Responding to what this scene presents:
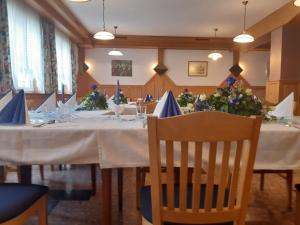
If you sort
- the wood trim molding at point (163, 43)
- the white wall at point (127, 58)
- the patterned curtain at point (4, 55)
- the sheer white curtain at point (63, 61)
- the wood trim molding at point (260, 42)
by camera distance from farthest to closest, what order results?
the white wall at point (127, 58), the wood trim molding at point (163, 43), the sheer white curtain at point (63, 61), the wood trim molding at point (260, 42), the patterned curtain at point (4, 55)

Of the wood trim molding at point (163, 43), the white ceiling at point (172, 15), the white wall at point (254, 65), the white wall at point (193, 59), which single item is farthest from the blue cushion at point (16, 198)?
the white wall at point (254, 65)

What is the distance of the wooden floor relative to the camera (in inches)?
84.9

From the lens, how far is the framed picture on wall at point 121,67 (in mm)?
10781

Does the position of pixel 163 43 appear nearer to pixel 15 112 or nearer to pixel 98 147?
pixel 15 112

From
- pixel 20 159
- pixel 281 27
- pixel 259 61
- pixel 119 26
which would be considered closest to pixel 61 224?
pixel 20 159

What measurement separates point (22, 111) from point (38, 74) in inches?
218

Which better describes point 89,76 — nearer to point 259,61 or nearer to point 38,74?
point 38,74

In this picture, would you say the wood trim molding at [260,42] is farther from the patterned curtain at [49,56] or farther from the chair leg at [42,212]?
the chair leg at [42,212]

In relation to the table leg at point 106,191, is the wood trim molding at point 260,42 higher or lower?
higher

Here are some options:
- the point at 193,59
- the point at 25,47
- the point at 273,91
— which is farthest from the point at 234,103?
the point at 193,59

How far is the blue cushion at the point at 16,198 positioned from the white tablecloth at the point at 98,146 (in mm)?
127

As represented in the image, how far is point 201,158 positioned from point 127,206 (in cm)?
158

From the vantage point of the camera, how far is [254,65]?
11031 mm

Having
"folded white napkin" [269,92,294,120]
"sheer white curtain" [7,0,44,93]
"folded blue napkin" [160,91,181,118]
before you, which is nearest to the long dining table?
"folded blue napkin" [160,91,181,118]
